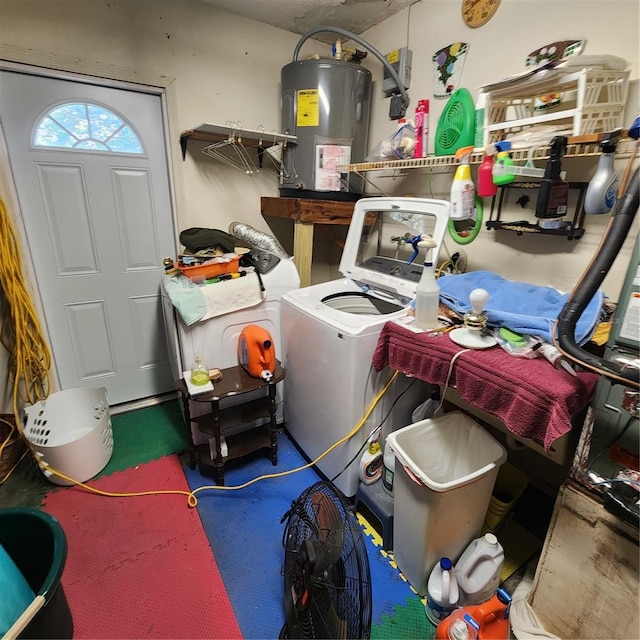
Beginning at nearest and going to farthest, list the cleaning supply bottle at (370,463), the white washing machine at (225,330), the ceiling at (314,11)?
1. the cleaning supply bottle at (370,463)
2. the white washing machine at (225,330)
3. the ceiling at (314,11)

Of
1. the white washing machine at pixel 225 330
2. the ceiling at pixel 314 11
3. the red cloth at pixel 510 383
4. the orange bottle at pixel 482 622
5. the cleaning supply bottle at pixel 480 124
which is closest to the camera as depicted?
the red cloth at pixel 510 383

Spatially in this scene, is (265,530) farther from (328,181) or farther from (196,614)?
(328,181)

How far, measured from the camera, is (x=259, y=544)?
1563mm

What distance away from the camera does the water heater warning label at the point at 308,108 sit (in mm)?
2076

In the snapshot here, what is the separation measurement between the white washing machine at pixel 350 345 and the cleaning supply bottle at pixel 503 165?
0.28 metres

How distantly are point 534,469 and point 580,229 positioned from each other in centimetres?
115

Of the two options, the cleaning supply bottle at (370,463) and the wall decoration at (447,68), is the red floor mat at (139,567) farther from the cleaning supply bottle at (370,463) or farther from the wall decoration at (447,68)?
the wall decoration at (447,68)

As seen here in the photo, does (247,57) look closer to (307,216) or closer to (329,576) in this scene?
(307,216)

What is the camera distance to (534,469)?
1.77m

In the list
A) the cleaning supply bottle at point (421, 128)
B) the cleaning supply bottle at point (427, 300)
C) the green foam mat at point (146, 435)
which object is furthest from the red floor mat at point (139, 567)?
the cleaning supply bottle at point (421, 128)

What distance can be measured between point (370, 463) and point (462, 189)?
1255 mm

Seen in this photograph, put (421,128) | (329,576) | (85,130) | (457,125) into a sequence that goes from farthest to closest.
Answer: (85,130), (421,128), (457,125), (329,576)

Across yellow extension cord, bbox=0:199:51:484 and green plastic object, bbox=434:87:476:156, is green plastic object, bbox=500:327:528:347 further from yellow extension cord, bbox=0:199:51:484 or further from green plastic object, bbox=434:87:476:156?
yellow extension cord, bbox=0:199:51:484

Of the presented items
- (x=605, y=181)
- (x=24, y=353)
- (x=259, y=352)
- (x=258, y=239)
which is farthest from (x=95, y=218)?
(x=605, y=181)
